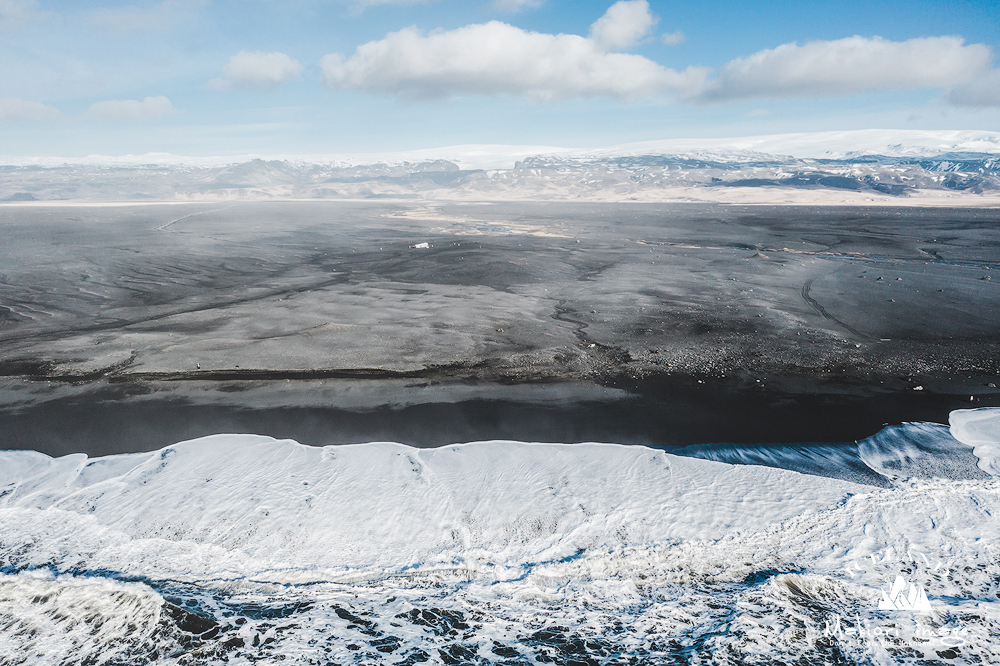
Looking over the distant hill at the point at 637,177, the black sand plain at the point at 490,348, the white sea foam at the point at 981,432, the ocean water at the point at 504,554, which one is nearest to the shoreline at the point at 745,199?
the distant hill at the point at 637,177

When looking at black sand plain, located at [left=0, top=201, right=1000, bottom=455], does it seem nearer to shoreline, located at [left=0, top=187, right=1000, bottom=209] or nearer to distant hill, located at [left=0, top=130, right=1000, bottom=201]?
shoreline, located at [left=0, top=187, right=1000, bottom=209]

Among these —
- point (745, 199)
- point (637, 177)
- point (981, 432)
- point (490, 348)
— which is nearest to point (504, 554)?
point (490, 348)

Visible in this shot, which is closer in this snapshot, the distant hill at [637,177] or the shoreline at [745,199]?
the shoreline at [745,199]

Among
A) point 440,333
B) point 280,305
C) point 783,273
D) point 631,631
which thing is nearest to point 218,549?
point 631,631

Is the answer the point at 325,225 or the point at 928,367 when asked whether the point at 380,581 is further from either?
the point at 325,225

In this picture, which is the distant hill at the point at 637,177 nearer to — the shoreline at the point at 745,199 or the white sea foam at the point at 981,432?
the shoreline at the point at 745,199

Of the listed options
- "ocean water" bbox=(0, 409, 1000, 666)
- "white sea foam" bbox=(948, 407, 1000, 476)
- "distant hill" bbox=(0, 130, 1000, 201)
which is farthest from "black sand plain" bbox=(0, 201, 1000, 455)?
"distant hill" bbox=(0, 130, 1000, 201)
